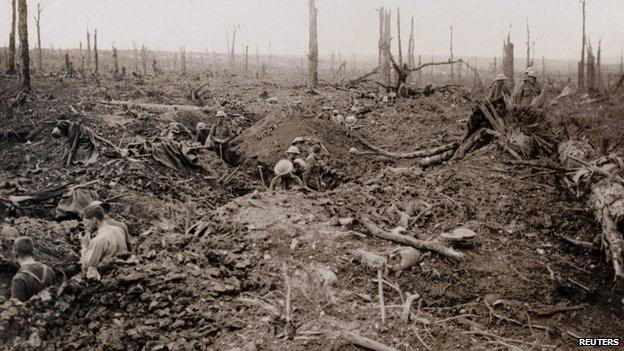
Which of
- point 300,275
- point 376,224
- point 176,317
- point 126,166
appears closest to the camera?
point 176,317

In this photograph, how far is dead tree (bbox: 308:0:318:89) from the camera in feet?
62.3

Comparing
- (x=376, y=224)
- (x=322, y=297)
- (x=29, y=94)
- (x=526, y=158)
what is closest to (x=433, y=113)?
(x=526, y=158)

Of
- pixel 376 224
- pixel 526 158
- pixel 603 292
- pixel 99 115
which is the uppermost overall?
pixel 99 115

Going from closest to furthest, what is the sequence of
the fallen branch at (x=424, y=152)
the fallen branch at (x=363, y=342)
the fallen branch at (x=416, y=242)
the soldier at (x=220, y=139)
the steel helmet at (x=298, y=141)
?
1. the fallen branch at (x=363, y=342)
2. the fallen branch at (x=416, y=242)
3. the fallen branch at (x=424, y=152)
4. the steel helmet at (x=298, y=141)
5. the soldier at (x=220, y=139)

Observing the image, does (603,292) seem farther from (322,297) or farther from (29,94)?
(29,94)

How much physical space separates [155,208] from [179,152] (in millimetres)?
2232

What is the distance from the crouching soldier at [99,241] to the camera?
4695 mm

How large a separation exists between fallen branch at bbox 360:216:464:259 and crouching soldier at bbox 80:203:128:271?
2.69 metres

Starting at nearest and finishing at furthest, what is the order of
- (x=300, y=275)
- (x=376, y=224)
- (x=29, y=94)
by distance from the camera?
(x=300, y=275) < (x=376, y=224) < (x=29, y=94)

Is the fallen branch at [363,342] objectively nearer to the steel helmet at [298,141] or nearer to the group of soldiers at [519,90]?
the group of soldiers at [519,90]

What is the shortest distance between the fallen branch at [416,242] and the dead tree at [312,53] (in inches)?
555

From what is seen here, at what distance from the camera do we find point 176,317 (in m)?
4.23

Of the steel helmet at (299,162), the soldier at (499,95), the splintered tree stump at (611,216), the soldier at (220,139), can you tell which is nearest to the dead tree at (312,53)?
the soldier at (220,139)

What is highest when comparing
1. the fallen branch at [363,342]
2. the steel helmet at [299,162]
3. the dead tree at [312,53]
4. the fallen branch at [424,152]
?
the dead tree at [312,53]
